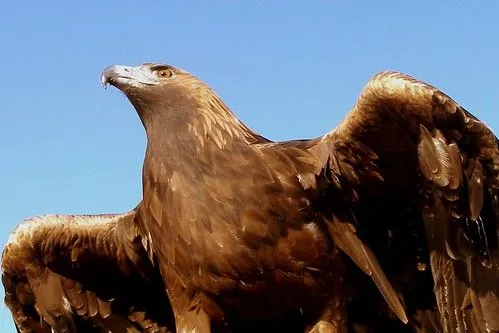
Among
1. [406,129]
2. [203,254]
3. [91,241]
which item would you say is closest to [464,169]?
→ [406,129]

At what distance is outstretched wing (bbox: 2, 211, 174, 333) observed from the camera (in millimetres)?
9266

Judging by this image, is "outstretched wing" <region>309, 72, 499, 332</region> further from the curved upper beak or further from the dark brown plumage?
the curved upper beak

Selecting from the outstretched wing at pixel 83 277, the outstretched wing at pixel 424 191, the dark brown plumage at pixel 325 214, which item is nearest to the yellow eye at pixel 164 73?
the dark brown plumage at pixel 325 214

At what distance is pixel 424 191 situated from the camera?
8234 mm

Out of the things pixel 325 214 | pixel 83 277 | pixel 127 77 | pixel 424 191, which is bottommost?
pixel 83 277

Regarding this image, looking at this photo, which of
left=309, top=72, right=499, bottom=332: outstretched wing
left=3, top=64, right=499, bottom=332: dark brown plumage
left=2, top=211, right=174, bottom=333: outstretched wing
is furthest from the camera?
left=2, top=211, right=174, bottom=333: outstretched wing

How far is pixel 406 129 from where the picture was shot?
314 inches

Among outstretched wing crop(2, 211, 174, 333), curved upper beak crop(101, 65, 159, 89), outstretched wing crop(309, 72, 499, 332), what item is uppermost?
curved upper beak crop(101, 65, 159, 89)

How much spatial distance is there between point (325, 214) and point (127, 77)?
1.88 metres

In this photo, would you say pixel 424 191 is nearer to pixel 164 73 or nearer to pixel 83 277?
pixel 164 73

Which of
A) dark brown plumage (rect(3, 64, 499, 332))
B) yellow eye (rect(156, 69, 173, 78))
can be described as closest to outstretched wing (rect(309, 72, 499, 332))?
dark brown plumage (rect(3, 64, 499, 332))

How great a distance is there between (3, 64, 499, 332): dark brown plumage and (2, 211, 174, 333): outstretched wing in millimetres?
278

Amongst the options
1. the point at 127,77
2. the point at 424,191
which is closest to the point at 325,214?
the point at 424,191

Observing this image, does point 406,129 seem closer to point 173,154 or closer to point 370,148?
point 370,148
